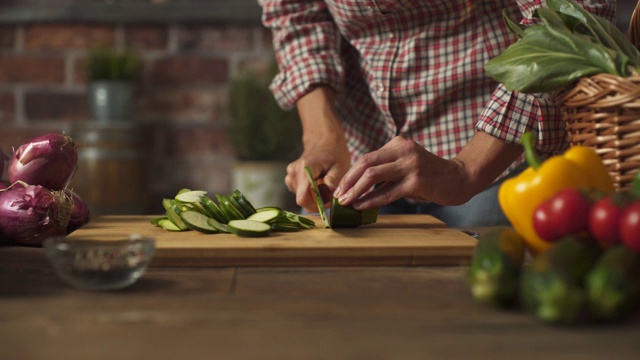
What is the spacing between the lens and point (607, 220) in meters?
0.75

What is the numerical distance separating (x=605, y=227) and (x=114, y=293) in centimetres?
49

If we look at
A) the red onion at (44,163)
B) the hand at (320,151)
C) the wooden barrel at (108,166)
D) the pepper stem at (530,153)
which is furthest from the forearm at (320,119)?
the wooden barrel at (108,166)

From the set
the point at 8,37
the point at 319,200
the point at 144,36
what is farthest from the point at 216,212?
the point at 8,37

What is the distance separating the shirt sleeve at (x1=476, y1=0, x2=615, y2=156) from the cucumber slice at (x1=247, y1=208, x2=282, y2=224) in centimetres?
47


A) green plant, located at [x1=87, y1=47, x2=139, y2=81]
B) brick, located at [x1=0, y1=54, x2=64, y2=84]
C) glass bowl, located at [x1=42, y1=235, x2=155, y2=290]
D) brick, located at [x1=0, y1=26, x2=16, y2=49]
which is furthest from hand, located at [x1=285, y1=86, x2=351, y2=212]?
brick, located at [x1=0, y1=26, x2=16, y2=49]

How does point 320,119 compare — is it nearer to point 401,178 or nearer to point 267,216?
point 401,178

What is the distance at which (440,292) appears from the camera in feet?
2.76

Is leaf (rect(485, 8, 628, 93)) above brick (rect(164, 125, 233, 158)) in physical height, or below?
above

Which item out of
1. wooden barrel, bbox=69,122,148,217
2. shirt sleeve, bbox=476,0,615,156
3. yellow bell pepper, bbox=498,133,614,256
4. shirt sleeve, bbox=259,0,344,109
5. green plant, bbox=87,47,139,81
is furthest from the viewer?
green plant, bbox=87,47,139,81

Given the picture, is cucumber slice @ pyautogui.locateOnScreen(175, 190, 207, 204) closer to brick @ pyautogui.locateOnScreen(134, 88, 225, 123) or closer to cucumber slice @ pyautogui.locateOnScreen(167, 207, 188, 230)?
cucumber slice @ pyautogui.locateOnScreen(167, 207, 188, 230)

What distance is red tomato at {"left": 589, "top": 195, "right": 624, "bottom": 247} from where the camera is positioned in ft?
2.45

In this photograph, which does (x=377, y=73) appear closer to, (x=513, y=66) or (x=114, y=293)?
(x=513, y=66)

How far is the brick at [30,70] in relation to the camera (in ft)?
11.2

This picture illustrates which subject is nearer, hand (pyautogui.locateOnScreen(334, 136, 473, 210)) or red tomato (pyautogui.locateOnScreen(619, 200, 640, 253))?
red tomato (pyautogui.locateOnScreen(619, 200, 640, 253))
